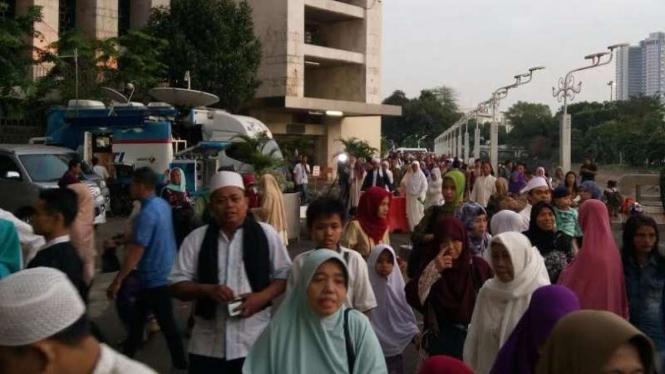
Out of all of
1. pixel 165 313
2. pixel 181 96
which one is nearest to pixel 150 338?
pixel 165 313

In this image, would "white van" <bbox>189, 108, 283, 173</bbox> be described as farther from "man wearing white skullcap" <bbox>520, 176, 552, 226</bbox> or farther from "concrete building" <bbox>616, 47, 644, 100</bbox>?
"concrete building" <bbox>616, 47, 644, 100</bbox>

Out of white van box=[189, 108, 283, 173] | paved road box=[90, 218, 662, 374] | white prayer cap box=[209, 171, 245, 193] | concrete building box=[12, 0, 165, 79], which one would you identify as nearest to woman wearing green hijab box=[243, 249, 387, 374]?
white prayer cap box=[209, 171, 245, 193]

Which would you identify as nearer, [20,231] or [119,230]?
[20,231]

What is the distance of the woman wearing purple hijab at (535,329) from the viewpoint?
3.04 m

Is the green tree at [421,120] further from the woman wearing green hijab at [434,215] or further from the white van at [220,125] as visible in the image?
the woman wearing green hijab at [434,215]

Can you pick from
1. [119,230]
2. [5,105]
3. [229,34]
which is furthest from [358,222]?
[229,34]

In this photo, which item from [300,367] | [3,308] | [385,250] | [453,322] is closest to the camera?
[3,308]

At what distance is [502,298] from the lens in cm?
398

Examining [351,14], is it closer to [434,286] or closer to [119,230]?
[119,230]

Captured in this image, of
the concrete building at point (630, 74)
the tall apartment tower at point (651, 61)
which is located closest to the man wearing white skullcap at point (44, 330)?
the tall apartment tower at point (651, 61)

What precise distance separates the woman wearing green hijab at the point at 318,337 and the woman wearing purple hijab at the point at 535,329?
0.56 metres

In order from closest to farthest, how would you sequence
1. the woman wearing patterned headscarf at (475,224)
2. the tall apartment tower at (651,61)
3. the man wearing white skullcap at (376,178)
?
the woman wearing patterned headscarf at (475,224), the man wearing white skullcap at (376,178), the tall apartment tower at (651,61)

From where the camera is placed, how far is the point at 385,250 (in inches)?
196

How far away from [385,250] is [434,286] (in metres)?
0.51
